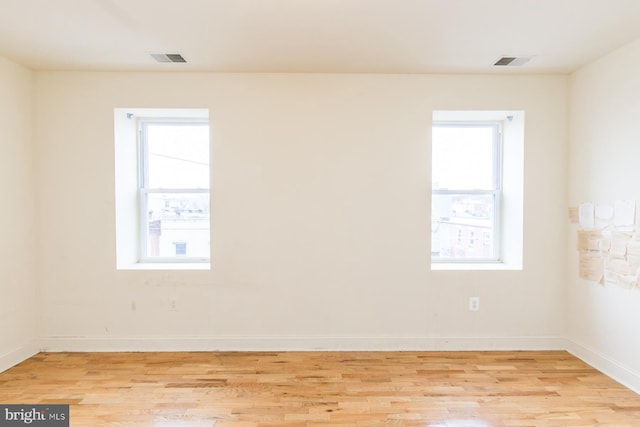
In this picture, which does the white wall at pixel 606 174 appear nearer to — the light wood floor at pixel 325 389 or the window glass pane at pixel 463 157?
the light wood floor at pixel 325 389

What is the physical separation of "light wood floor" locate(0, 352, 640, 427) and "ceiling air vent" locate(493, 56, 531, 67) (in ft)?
8.51

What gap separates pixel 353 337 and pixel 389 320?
38 centimetres

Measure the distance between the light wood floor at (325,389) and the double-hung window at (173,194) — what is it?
1.02 m

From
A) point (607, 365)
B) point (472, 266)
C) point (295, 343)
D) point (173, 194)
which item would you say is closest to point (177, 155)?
point (173, 194)

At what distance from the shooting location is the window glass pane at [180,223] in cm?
374

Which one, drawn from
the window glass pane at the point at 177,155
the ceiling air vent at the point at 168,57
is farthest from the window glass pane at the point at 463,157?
the ceiling air vent at the point at 168,57

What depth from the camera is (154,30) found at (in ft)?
8.28

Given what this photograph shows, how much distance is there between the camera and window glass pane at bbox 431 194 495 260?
3762 mm

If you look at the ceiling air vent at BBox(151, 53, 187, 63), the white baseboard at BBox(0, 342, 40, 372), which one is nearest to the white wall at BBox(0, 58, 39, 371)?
the white baseboard at BBox(0, 342, 40, 372)

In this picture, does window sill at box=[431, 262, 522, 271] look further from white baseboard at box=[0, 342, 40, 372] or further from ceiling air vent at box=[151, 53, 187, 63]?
white baseboard at box=[0, 342, 40, 372]

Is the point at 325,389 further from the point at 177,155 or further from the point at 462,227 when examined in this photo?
the point at 177,155

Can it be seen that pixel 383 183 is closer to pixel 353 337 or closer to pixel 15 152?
pixel 353 337

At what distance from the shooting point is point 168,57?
2.99 metres

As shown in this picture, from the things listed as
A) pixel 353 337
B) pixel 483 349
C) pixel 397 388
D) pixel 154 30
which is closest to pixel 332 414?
pixel 397 388
